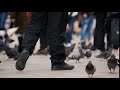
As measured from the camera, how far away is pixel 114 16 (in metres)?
11.1

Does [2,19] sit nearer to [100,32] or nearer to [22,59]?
[100,32]

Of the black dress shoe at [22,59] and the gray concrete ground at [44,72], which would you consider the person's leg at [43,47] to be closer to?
the gray concrete ground at [44,72]

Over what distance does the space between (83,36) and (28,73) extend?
1065 cm

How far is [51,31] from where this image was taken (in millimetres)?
6773

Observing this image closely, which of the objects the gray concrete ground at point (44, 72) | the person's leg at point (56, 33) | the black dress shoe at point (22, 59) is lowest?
the gray concrete ground at point (44, 72)

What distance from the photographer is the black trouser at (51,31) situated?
22.1 feet

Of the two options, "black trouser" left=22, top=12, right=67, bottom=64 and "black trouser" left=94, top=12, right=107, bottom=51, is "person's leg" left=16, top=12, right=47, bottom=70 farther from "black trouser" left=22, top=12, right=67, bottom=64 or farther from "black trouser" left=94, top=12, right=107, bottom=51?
"black trouser" left=94, top=12, right=107, bottom=51

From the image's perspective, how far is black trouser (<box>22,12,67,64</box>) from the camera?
6734 mm

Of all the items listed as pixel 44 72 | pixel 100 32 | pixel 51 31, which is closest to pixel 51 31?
pixel 51 31

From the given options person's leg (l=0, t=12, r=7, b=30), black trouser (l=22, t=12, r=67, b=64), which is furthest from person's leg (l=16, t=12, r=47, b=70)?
person's leg (l=0, t=12, r=7, b=30)

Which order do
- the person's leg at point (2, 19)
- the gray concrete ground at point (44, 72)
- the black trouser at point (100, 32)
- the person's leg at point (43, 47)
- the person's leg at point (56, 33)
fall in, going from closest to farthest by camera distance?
the gray concrete ground at point (44, 72), the person's leg at point (56, 33), the person's leg at point (43, 47), the black trouser at point (100, 32), the person's leg at point (2, 19)

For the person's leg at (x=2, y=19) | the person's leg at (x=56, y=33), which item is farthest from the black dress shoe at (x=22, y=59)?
the person's leg at (x=2, y=19)
